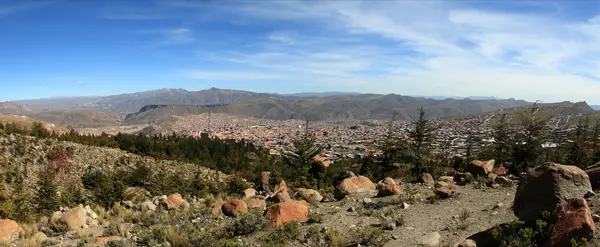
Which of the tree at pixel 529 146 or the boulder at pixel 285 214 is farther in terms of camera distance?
the tree at pixel 529 146

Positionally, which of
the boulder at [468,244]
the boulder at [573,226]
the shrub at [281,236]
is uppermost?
the boulder at [573,226]

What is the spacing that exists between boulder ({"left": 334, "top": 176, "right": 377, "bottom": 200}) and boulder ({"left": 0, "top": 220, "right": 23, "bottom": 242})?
1188 cm

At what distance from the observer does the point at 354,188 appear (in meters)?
15.8

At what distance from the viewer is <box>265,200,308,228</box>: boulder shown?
1059cm

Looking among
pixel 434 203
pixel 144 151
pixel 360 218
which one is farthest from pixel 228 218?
pixel 144 151

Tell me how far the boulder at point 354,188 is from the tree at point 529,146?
10.1 m

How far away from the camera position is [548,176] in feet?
26.8

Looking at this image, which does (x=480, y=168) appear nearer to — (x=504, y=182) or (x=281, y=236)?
Result: (x=504, y=182)

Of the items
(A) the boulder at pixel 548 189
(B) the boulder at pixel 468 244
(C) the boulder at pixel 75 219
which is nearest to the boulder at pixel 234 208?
(C) the boulder at pixel 75 219

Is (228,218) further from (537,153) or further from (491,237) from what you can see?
(537,153)

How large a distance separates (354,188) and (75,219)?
1157 centimetres

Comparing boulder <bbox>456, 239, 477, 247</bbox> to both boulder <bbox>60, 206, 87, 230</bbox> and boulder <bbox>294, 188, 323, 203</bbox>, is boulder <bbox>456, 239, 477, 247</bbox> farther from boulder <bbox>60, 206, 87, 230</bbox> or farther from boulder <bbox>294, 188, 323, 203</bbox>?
boulder <bbox>60, 206, 87, 230</bbox>

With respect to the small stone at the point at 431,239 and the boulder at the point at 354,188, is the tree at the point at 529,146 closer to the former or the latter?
the boulder at the point at 354,188

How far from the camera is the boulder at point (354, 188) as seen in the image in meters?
15.5
